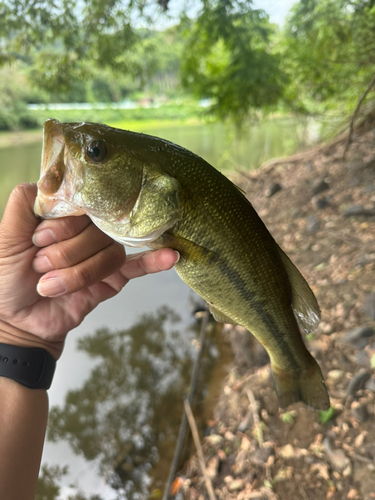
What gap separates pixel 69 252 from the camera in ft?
3.53

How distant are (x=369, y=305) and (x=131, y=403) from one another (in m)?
2.79

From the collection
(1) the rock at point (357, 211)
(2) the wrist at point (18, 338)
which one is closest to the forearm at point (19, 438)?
(2) the wrist at point (18, 338)

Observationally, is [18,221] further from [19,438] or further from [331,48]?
[331,48]

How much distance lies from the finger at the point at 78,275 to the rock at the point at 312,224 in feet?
12.6

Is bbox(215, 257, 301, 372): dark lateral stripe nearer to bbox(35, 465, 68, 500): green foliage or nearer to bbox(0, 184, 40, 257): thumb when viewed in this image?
bbox(0, 184, 40, 257): thumb

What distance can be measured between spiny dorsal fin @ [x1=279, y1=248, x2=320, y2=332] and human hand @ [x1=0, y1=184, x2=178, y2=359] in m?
0.51

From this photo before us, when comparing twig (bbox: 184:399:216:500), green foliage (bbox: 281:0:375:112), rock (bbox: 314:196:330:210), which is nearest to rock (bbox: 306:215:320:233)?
rock (bbox: 314:196:330:210)

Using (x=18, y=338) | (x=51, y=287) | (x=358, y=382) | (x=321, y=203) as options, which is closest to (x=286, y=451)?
(x=358, y=382)

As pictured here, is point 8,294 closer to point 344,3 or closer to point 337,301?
point 337,301

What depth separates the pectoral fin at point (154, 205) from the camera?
1058 millimetres

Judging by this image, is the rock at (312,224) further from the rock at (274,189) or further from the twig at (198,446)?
the twig at (198,446)

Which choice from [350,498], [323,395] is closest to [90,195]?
[323,395]

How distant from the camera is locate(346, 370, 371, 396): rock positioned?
7.16ft

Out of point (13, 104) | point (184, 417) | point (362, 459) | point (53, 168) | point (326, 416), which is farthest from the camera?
point (13, 104)
